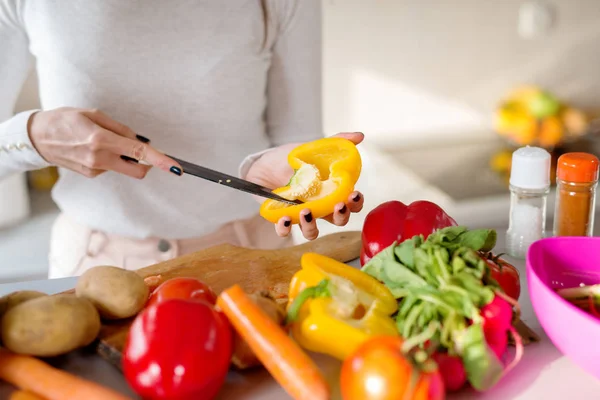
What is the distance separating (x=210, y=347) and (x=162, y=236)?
0.66 m

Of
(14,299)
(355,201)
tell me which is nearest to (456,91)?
(355,201)

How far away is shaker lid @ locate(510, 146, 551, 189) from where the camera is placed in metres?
1.02

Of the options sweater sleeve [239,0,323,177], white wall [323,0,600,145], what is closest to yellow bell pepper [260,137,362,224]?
sweater sleeve [239,0,323,177]

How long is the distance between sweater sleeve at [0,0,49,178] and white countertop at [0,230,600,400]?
0.44m

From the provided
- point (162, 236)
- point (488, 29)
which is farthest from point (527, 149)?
point (488, 29)

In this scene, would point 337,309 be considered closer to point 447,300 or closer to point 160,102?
point 447,300

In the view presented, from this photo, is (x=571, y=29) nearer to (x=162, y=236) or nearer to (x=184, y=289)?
(x=162, y=236)

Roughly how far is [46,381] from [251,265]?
1.38ft

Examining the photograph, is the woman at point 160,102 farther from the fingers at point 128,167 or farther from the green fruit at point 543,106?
the green fruit at point 543,106

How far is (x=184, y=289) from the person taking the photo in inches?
32.3

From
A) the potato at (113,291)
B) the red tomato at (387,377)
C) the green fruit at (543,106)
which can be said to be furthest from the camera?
the green fruit at (543,106)

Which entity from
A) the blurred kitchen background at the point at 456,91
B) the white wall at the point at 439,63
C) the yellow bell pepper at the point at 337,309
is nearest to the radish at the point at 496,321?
the yellow bell pepper at the point at 337,309

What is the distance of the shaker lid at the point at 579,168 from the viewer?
996 mm

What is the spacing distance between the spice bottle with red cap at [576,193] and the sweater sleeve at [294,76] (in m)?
0.55
